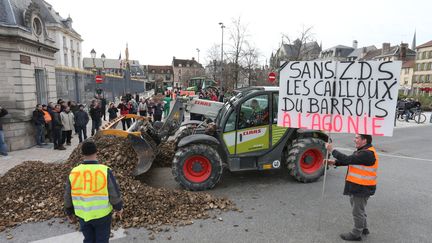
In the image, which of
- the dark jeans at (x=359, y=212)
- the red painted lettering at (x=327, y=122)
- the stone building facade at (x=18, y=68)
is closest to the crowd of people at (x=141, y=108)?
the stone building facade at (x=18, y=68)

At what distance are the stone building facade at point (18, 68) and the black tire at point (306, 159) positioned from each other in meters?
8.82

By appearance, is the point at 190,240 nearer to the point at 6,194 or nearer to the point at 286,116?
the point at 286,116

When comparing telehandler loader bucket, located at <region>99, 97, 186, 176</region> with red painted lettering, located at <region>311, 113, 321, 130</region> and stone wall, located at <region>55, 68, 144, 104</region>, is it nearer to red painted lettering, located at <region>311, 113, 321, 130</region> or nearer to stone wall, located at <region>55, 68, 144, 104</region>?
red painted lettering, located at <region>311, 113, 321, 130</region>

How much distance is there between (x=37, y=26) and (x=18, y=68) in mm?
2604

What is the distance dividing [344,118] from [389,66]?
1.03 m

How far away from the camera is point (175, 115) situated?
7.19 meters

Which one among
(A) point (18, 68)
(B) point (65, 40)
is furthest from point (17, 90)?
(B) point (65, 40)

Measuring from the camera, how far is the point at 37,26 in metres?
11.0

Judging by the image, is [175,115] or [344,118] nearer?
[344,118]

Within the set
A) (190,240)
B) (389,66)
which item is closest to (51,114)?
(190,240)

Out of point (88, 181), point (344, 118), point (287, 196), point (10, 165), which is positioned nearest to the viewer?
point (88, 181)

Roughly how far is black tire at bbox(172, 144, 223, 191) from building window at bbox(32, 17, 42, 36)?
8.84m

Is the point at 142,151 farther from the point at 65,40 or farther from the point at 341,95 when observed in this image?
the point at 65,40

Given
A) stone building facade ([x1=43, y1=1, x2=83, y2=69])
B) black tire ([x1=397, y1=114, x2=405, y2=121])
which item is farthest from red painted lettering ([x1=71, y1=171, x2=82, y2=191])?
stone building facade ([x1=43, y1=1, x2=83, y2=69])
